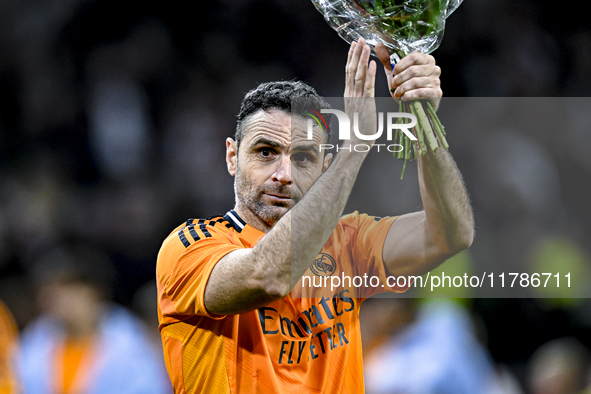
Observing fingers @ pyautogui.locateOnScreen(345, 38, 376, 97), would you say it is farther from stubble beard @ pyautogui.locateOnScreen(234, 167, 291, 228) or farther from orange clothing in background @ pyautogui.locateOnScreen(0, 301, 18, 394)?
orange clothing in background @ pyautogui.locateOnScreen(0, 301, 18, 394)

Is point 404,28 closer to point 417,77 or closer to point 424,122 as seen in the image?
point 417,77

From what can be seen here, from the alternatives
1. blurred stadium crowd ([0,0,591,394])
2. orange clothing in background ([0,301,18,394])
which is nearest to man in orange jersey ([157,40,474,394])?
blurred stadium crowd ([0,0,591,394])

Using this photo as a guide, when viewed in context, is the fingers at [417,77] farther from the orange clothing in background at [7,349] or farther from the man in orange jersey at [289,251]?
the orange clothing in background at [7,349]

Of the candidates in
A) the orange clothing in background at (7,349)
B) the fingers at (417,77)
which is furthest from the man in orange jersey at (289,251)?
the orange clothing in background at (7,349)

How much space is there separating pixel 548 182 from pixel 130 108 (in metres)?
3.65

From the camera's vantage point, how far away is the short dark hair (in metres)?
2.47

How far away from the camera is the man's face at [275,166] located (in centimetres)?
229

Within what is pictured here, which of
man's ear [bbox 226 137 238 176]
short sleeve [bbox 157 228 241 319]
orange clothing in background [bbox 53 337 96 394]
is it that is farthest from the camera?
orange clothing in background [bbox 53 337 96 394]

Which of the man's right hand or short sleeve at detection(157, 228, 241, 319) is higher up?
the man's right hand

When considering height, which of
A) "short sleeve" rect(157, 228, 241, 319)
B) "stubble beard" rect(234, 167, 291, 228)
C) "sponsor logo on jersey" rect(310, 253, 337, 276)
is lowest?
"short sleeve" rect(157, 228, 241, 319)

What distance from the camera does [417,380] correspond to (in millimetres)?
3168

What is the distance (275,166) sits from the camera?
234 centimetres

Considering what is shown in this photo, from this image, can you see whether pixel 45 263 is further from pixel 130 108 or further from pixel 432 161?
pixel 432 161

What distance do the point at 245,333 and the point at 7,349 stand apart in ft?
9.09
